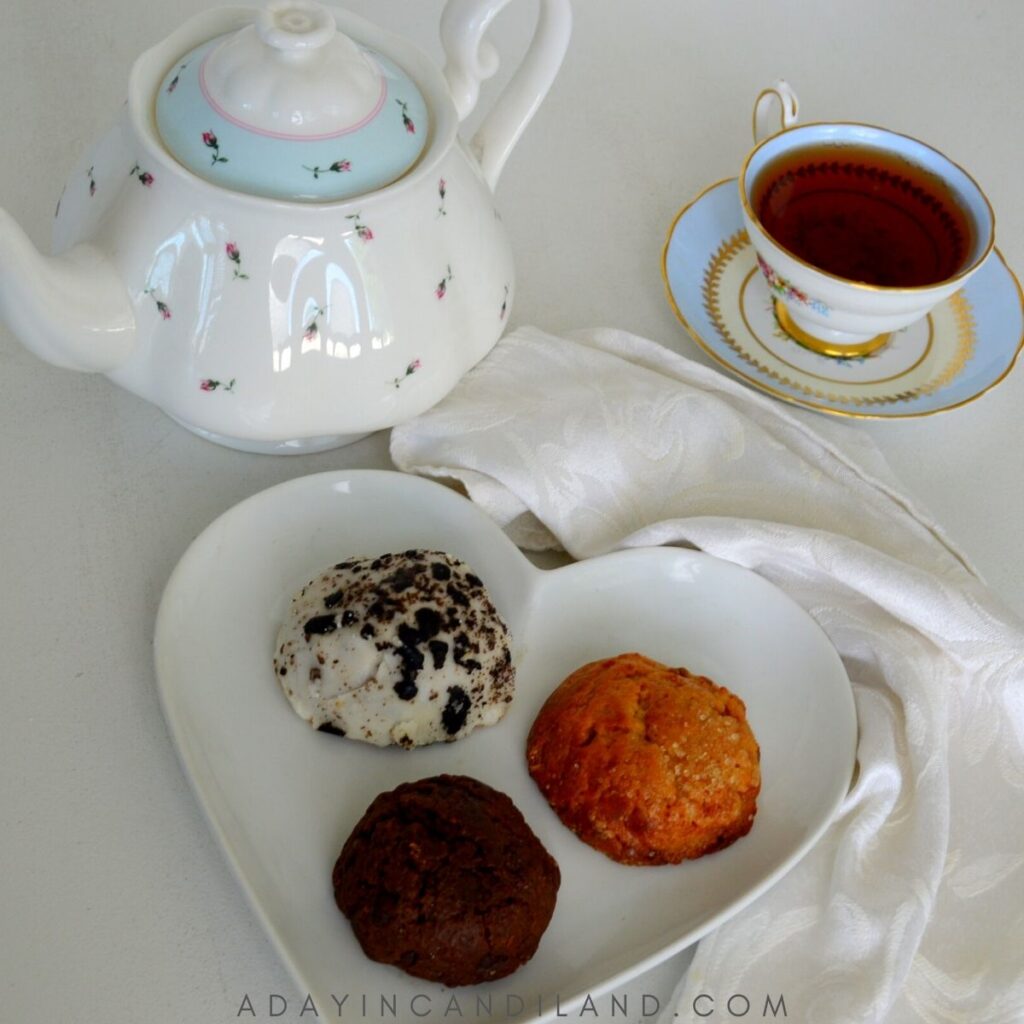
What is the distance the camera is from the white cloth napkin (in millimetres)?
577

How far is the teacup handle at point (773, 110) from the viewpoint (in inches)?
35.3

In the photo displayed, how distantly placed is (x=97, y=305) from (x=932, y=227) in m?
0.55

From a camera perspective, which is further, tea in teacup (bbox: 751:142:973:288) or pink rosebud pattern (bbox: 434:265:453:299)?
tea in teacup (bbox: 751:142:973:288)

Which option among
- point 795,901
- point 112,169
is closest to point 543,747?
point 795,901

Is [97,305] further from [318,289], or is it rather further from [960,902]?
[960,902]

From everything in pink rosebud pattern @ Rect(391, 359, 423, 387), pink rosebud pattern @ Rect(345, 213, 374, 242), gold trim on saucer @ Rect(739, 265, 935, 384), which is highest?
pink rosebud pattern @ Rect(345, 213, 374, 242)

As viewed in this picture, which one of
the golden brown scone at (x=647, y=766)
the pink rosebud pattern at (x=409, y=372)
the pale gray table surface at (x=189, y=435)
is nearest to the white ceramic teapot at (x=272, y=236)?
the pink rosebud pattern at (x=409, y=372)

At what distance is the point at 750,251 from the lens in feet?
2.96

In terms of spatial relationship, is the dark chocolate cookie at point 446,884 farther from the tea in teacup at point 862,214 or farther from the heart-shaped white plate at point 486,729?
the tea in teacup at point 862,214

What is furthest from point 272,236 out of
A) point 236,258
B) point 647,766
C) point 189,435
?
point 647,766

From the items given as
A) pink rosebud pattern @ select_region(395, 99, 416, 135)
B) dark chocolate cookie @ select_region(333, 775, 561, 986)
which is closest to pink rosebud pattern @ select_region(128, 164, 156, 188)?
pink rosebud pattern @ select_region(395, 99, 416, 135)

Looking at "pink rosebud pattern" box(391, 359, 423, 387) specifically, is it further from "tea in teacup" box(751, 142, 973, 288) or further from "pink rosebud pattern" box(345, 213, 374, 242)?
"tea in teacup" box(751, 142, 973, 288)

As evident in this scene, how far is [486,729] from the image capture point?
64 centimetres

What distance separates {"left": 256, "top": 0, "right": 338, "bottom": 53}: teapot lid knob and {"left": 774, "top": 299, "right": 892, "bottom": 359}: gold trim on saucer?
0.37 meters
